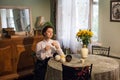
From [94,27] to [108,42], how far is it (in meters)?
0.54

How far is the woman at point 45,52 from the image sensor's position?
3607mm

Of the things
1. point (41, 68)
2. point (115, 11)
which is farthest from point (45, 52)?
point (115, 11)

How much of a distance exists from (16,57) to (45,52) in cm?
120

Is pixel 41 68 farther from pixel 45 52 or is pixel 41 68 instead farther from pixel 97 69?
pixel 97 69

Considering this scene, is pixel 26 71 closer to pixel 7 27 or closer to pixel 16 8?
pixel 7 27

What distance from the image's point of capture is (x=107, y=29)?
4395 millimetres

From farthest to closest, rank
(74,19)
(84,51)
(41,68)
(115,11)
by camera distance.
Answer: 1. (74,19)
2. (115,11)
3. (41,68)
4. (84,51)

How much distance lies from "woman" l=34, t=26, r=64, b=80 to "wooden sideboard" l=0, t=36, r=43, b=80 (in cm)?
102

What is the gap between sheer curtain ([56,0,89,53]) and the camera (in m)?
4.79

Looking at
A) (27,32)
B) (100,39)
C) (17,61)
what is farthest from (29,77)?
(100,39)

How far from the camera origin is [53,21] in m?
5.68

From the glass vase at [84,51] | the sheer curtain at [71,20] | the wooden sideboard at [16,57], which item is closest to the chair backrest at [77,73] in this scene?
the glass vase at [84,51]

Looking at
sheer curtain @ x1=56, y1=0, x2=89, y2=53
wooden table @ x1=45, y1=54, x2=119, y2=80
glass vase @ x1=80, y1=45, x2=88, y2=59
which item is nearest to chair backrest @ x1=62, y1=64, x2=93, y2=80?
wooden table @ x1=45, y1=54, x2=119, y2=80

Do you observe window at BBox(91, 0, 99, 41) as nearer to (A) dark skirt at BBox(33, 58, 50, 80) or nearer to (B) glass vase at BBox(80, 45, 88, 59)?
(B) glass vase at BBox(80, 45, 88, 59)
